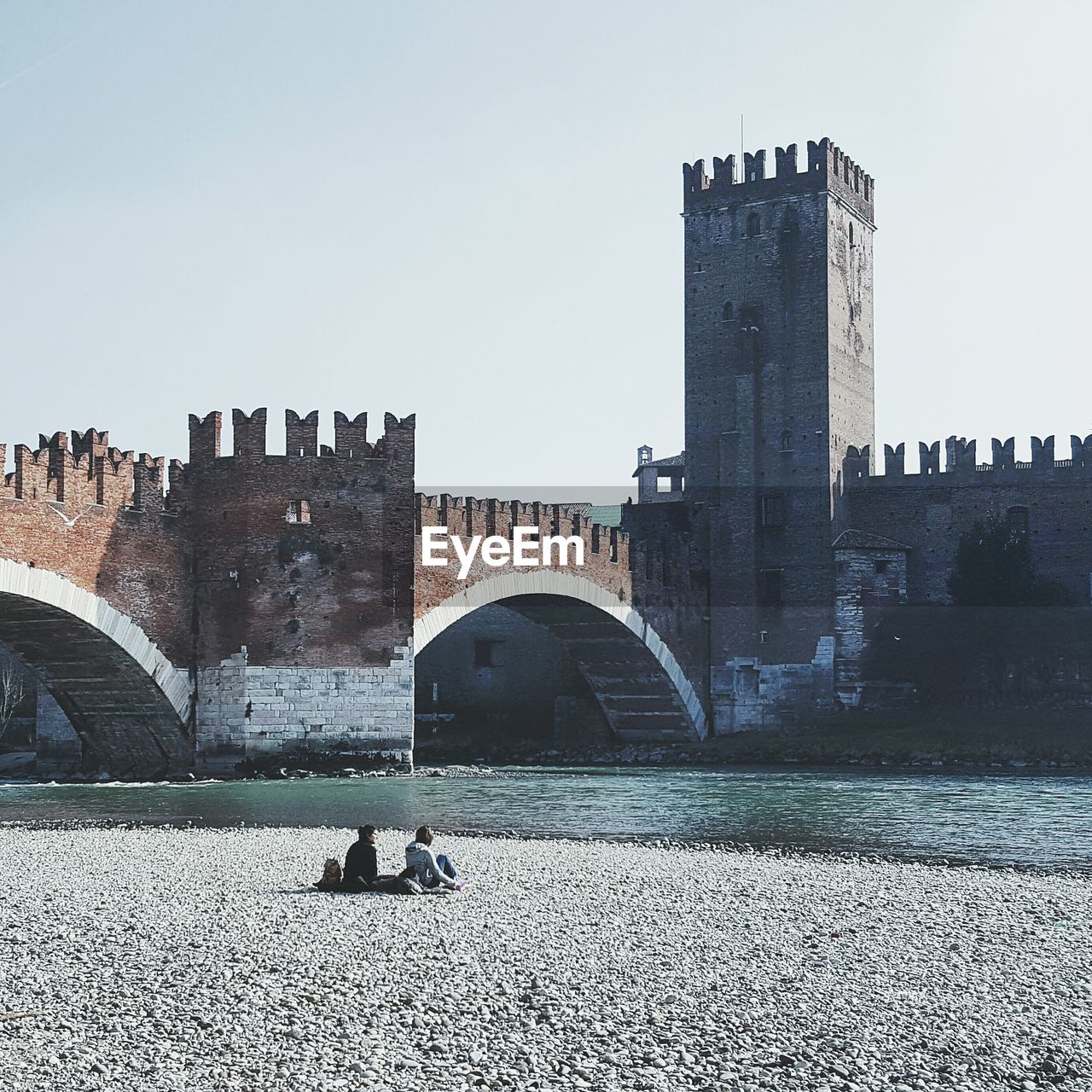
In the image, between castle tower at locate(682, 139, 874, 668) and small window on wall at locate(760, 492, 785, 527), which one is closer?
castle tower at locate(682, 139, 874, 668)

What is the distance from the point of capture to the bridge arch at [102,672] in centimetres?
2222

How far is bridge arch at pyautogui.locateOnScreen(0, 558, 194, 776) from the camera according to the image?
22219 mm

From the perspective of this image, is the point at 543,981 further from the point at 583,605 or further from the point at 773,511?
the point at 773,511

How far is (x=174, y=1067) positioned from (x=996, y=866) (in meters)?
10.1

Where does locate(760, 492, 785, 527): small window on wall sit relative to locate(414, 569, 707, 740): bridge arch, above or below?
above

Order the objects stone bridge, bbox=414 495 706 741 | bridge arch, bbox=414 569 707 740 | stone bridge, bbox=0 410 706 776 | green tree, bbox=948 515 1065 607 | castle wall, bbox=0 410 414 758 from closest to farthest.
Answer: stone bridge, bbox=0 410 706 776
castle wall, bbox=0 410 414 758
stone bridge, bbox=414 495 706 741
bridge arch, bbox=414 569 707 740
green tree, bbox=948 515 1065 607

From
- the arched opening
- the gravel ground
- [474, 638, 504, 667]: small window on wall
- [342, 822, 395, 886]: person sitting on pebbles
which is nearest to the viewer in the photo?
the gravel ground

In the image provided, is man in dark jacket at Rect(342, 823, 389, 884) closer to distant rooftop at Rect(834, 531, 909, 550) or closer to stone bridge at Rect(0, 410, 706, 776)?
stone bridge at Rect(0, 410, 706, 776)

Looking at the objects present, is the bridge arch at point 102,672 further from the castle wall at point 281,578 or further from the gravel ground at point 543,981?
the gravel ground at point 543,981

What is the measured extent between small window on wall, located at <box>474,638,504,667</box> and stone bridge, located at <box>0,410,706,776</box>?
10781 millimetres

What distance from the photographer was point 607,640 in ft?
116

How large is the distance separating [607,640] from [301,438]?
40.1ft

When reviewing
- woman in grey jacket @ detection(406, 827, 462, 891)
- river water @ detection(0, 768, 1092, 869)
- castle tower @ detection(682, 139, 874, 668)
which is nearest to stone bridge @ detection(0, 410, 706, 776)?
river water @ detection(0, 768, 1092, 869)

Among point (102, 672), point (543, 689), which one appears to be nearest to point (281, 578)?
point (102, 672)
